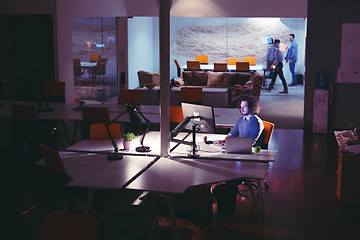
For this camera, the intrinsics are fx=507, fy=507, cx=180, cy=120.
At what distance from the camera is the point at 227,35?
58.2ft

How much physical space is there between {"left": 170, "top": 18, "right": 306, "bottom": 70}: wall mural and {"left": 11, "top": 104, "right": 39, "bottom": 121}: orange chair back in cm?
1035

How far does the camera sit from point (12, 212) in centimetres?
632

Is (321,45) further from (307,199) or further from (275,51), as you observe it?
(275,51)

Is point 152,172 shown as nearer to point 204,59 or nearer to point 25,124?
point 25,124

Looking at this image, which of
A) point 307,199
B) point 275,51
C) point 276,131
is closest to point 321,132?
point 276,131

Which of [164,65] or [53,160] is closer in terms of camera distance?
[53,160]

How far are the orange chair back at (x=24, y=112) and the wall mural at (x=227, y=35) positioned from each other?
10.3 m

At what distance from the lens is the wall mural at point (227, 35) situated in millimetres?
17094

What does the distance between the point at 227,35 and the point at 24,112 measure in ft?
34.8

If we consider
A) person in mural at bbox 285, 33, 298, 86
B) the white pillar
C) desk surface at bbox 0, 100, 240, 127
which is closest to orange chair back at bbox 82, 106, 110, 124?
desk surface at bbox 0, 100, 240, 127

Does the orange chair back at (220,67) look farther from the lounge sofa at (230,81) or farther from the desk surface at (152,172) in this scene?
the desk surface at (152,172)

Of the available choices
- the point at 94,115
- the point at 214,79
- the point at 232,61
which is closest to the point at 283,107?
the point at 214,79

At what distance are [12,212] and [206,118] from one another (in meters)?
2.69

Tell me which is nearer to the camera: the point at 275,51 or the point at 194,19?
the point at 275,51
